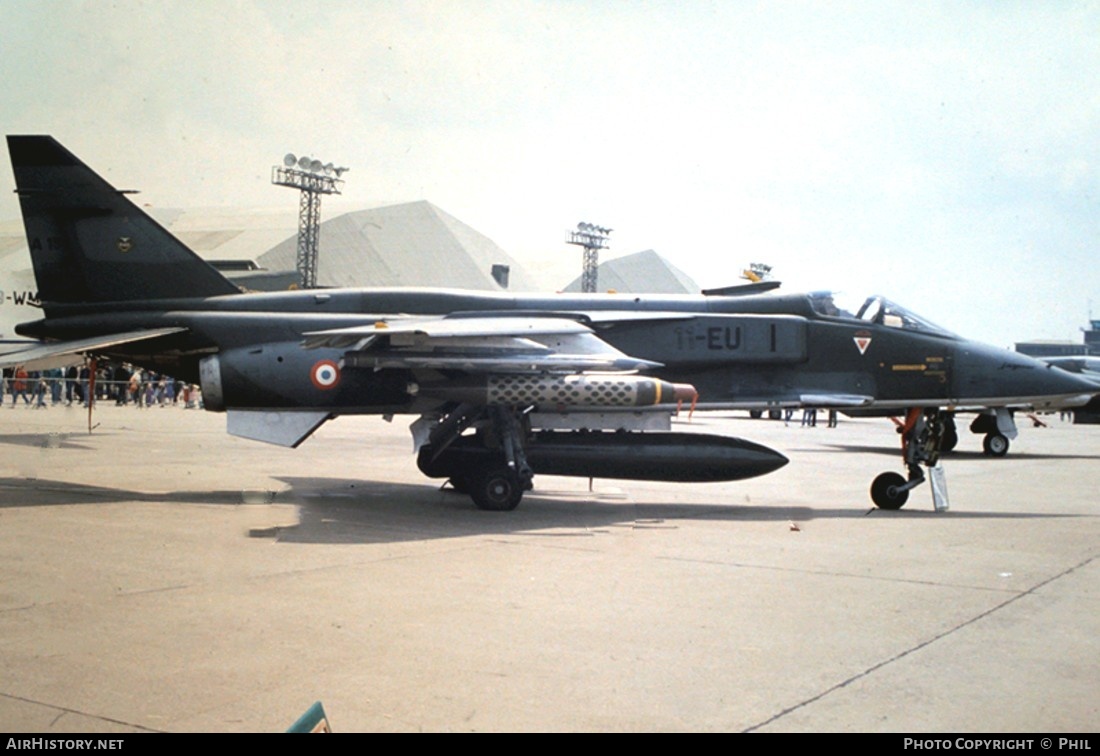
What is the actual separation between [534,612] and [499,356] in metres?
5.45

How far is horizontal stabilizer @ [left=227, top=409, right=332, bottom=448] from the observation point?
40.9 ft

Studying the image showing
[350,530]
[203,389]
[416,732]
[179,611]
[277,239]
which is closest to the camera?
[416,732]

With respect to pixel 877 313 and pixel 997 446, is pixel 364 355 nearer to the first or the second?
pixel 877 313

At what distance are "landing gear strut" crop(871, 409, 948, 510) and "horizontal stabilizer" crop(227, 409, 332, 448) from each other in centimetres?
694

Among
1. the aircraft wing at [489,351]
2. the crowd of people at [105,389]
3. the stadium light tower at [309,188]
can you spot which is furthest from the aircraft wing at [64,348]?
the stadium light tower at [309,188]

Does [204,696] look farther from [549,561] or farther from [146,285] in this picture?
[146,285]

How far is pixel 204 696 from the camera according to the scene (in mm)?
4727

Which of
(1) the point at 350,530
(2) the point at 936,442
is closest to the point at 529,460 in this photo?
(1) the point at 350,530

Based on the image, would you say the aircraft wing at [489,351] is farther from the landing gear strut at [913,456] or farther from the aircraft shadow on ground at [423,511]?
the landing gear strut at [913,456]

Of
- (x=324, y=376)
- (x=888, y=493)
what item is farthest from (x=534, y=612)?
(x=888, y=493)

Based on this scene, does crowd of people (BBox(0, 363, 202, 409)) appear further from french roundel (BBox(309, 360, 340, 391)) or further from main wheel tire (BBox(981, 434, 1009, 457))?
main wheel tire (BBox(981, 434, 1009, 457))

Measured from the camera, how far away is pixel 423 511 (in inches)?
470

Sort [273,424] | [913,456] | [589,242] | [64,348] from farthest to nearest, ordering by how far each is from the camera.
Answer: [589,242] → [913,456] → [273,424] → [64,348]

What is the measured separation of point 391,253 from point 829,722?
214 feet
